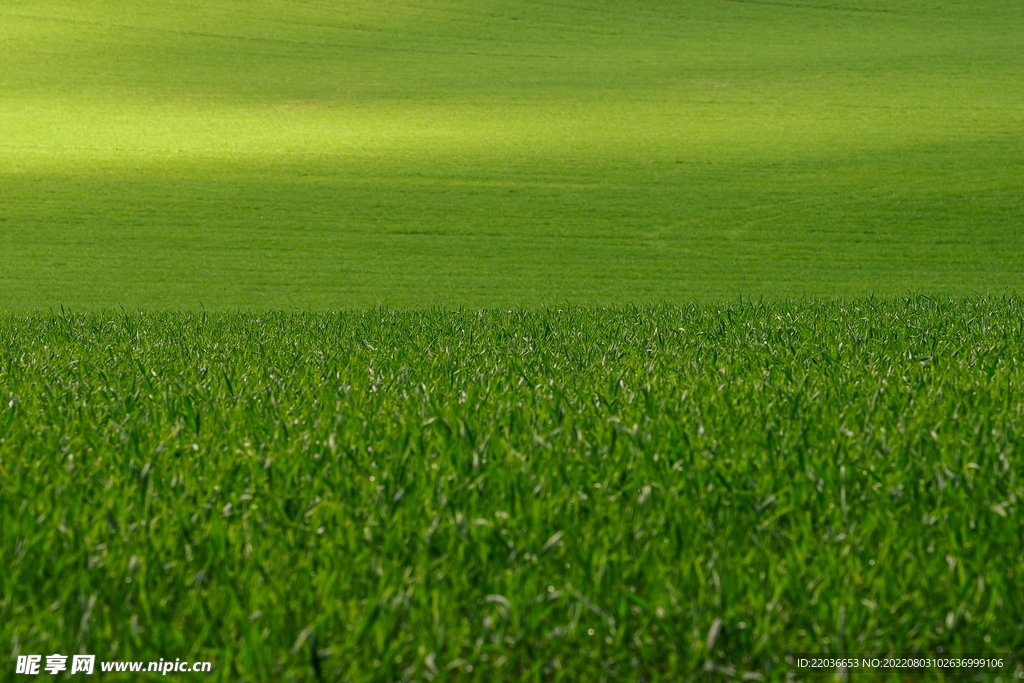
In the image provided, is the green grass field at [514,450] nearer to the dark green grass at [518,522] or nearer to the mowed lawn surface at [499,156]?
the dark green grass at [518,522]

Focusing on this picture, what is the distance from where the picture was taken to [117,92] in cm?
4612

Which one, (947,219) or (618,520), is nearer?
(618,520)

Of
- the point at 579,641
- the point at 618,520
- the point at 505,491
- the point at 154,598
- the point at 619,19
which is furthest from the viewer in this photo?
the point at 619,19

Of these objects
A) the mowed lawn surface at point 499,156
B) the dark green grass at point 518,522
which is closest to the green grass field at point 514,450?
the dark green grass at point 518,522

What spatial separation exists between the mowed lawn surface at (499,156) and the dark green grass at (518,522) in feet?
53.4

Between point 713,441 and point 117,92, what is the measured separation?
45.8 metres

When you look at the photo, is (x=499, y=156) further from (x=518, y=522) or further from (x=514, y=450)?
(x=518, y=522)

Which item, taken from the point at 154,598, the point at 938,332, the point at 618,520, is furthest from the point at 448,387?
the point at 938,332

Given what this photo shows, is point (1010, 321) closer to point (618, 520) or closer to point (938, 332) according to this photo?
point (938, 332)

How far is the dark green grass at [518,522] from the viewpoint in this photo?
258 cm

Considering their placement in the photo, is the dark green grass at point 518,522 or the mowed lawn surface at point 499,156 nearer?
the dark green grass at point 518,522

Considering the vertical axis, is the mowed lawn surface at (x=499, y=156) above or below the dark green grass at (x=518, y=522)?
above

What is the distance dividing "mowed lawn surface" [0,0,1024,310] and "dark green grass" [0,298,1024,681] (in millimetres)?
16276

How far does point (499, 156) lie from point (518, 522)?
32.5 m
